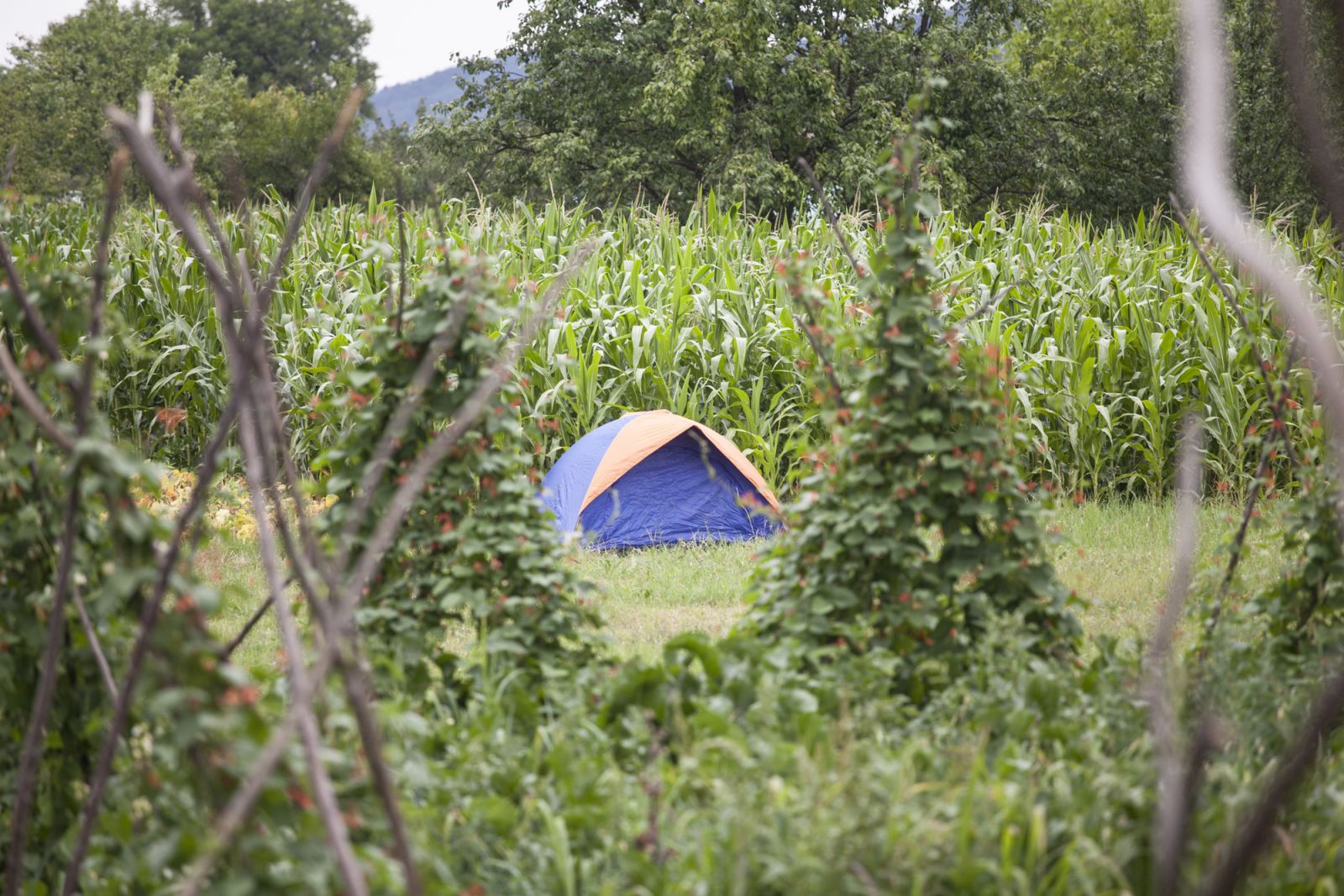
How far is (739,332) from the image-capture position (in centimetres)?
763

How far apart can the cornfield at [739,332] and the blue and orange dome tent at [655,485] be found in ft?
1.52

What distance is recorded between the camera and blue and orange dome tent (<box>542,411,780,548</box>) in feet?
20.8

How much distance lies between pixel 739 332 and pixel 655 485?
165 cm

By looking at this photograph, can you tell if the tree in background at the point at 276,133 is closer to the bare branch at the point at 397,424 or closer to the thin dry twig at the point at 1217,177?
the bare branch at the point at 397,424

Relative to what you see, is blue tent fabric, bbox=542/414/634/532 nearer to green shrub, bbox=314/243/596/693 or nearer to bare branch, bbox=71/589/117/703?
green shrub, bbox=314/243/596/693

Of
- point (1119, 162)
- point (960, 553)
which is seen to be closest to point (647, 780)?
point (960, 553)

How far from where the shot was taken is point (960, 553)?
3.05m

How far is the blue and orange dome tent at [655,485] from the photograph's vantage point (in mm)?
6336

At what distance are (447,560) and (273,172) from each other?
136 ft

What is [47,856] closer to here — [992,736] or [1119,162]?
[992,736]

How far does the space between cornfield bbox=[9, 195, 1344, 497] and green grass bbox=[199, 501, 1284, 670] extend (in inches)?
27.5

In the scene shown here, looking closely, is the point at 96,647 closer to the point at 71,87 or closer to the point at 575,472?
the point at 575,472

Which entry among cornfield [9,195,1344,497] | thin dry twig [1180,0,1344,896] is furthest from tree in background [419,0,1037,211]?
thin dry twig [1180,0,1344,896]

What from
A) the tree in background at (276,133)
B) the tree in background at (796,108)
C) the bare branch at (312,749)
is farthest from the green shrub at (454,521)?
the tree in background at (276,133)
